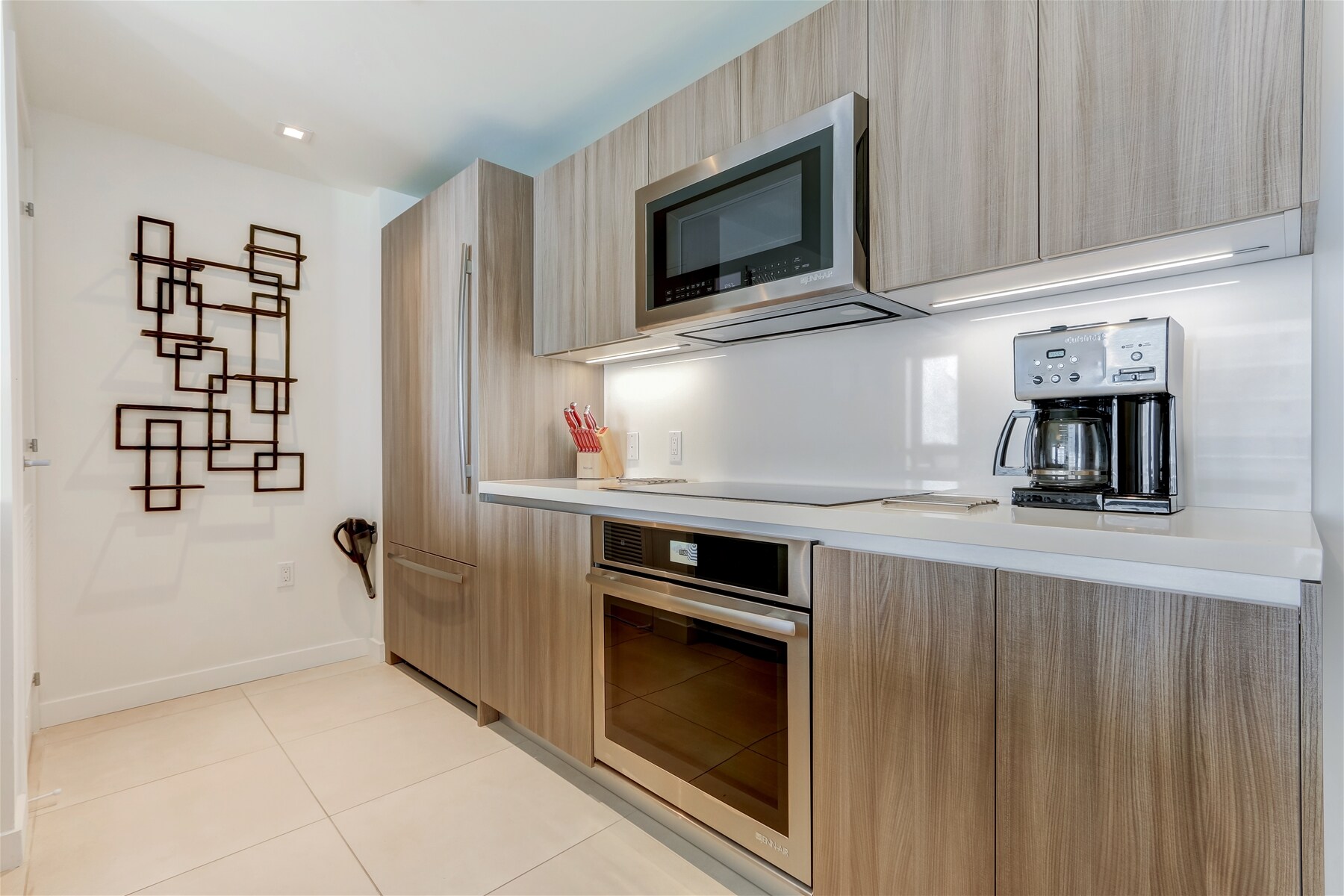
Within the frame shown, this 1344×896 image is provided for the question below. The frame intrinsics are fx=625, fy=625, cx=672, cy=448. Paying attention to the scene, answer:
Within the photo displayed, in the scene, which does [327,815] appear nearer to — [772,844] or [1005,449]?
[772,844]

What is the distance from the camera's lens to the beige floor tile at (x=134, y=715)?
238cm

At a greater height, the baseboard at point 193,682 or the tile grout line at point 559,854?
the baseboard at point 193,682

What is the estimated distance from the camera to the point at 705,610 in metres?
1.53

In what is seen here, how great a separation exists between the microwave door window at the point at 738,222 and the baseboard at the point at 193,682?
2614mm

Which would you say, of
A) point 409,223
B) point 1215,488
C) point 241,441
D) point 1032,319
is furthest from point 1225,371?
point 241,441

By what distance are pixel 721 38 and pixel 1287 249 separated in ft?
5.32

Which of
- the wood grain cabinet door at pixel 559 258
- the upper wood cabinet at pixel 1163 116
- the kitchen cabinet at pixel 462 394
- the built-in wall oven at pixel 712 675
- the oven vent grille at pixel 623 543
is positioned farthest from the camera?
the kitchen cabinet at pixel 462 394

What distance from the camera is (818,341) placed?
1974 millimetres

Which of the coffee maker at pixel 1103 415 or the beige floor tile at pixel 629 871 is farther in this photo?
the beige floor tile at pixel 629 871

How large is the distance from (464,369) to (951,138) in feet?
6.03

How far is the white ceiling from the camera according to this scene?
191 centimetres

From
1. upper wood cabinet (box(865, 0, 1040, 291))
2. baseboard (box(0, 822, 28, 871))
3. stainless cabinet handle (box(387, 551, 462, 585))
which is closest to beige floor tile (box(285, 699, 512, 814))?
stainless cabinet handle (box(387, 551, 462, 585))

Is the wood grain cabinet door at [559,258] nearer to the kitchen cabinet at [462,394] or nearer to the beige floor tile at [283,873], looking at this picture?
the kitchen cabinet at [462,394]

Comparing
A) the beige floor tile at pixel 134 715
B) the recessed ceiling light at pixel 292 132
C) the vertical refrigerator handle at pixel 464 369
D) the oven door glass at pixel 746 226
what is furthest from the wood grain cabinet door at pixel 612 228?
the beige floor tile at pixel 134 715
